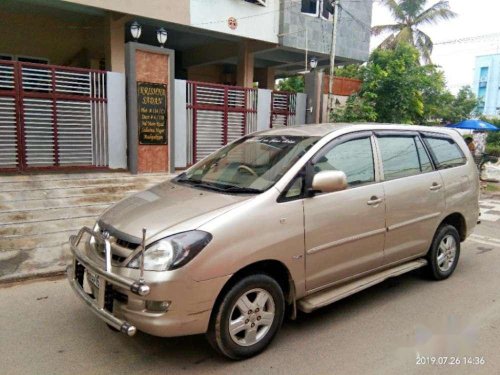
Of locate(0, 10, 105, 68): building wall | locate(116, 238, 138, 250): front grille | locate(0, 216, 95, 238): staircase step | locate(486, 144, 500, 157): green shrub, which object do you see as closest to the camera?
locate(116, 238, 138, 250): front grille

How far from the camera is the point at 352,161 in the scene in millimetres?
3850

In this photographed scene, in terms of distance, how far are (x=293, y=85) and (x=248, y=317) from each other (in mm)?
24503

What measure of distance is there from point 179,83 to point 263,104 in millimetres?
2707

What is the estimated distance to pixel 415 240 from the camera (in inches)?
170

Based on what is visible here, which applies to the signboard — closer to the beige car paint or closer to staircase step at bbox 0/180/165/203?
staircase step at bbox 0/180/165/203

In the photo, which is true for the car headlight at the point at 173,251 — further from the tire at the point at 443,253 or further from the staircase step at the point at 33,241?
the staircase step at the point at 33,241

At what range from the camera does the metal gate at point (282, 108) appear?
11.6 meters

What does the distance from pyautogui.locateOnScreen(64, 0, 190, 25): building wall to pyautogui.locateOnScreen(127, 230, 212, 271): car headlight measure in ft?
26.2

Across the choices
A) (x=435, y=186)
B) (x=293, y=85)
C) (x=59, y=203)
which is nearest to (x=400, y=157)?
(x=435, y=186)

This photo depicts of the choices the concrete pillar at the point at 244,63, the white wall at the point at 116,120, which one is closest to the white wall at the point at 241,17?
the concrete pillar at the point at 244,63

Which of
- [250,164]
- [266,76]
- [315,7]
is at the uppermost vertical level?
[315,7]

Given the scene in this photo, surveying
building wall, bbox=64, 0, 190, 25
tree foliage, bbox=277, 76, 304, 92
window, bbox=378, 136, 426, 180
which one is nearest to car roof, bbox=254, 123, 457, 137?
window, bbox=378, 136, 426, 180

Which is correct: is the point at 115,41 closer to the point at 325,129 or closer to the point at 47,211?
the point at 47,211

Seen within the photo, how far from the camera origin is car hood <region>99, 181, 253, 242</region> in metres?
Answer: 2.91
